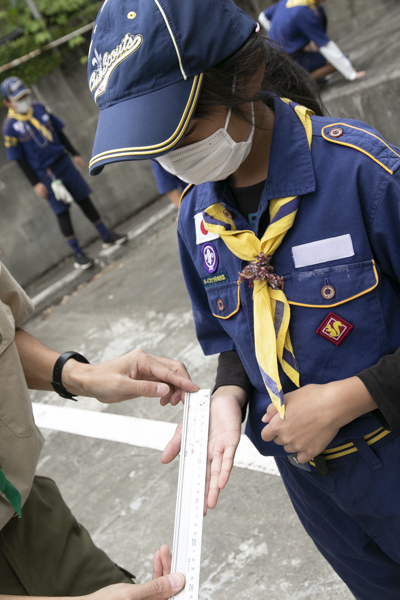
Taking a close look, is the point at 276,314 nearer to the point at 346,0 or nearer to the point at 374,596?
the point at 374,596

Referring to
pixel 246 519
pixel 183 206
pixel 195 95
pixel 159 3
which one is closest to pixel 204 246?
pixel 183 206

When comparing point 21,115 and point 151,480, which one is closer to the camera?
point 151,480

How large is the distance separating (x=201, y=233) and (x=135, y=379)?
471 millimetres

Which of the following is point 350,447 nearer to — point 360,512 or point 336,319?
point 360,512

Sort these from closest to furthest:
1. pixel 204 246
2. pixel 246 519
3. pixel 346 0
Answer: pixel 204 246, pixel 246 519, pixel 346 0

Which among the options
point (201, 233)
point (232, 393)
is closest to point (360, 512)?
point (232, 393)

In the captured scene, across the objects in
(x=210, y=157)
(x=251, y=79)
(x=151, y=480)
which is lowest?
(x=151, y=480)

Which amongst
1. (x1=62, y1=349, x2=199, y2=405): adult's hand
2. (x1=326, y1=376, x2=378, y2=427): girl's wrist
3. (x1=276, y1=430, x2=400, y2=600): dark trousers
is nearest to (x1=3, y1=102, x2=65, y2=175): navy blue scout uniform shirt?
(x1=62, y1=349, x2=199, y2=405): adult's hand

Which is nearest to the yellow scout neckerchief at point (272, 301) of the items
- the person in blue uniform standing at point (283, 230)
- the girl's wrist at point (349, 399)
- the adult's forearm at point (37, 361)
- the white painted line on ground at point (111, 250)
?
the person in blue uniform standing at point (283, 230)

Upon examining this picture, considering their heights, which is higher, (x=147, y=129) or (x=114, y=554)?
(x=147, y=129)

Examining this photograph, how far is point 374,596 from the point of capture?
4.91ft

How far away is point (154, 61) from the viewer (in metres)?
1.14

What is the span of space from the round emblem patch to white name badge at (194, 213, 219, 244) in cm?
2

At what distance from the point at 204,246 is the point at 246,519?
1529 millimetres
